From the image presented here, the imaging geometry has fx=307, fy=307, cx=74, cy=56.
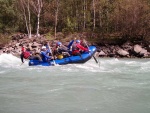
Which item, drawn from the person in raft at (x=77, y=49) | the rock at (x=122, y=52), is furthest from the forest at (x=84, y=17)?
the person in raft at (x=77, y=49)

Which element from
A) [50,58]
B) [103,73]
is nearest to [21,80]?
[103,73]

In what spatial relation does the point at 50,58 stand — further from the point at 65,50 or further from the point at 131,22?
the point at 131,22

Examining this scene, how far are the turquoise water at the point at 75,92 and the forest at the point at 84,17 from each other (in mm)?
15391

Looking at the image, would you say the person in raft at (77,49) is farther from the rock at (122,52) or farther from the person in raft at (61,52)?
the rock at (122,52)

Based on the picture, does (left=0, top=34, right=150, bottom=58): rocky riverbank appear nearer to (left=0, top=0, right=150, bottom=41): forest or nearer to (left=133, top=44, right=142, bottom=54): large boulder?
(left=133, top=44, right=142, bottom=54): large boulder

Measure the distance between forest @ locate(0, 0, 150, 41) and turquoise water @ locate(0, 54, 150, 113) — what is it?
50.5 feet

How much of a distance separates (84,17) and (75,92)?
2575 cm

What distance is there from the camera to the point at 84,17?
35344 millimetres

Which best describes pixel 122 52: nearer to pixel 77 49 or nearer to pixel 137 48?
pixel 137 48

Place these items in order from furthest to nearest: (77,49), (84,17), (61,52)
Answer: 1. (84,17)
2. (61,52)
3. (77,49)

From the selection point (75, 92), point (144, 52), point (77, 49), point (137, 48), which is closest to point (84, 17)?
point (137, 48)

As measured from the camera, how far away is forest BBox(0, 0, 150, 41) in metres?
29.0

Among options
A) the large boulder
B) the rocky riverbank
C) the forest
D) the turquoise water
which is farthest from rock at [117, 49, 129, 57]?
the turquoise water

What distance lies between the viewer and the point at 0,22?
37.7 meters
